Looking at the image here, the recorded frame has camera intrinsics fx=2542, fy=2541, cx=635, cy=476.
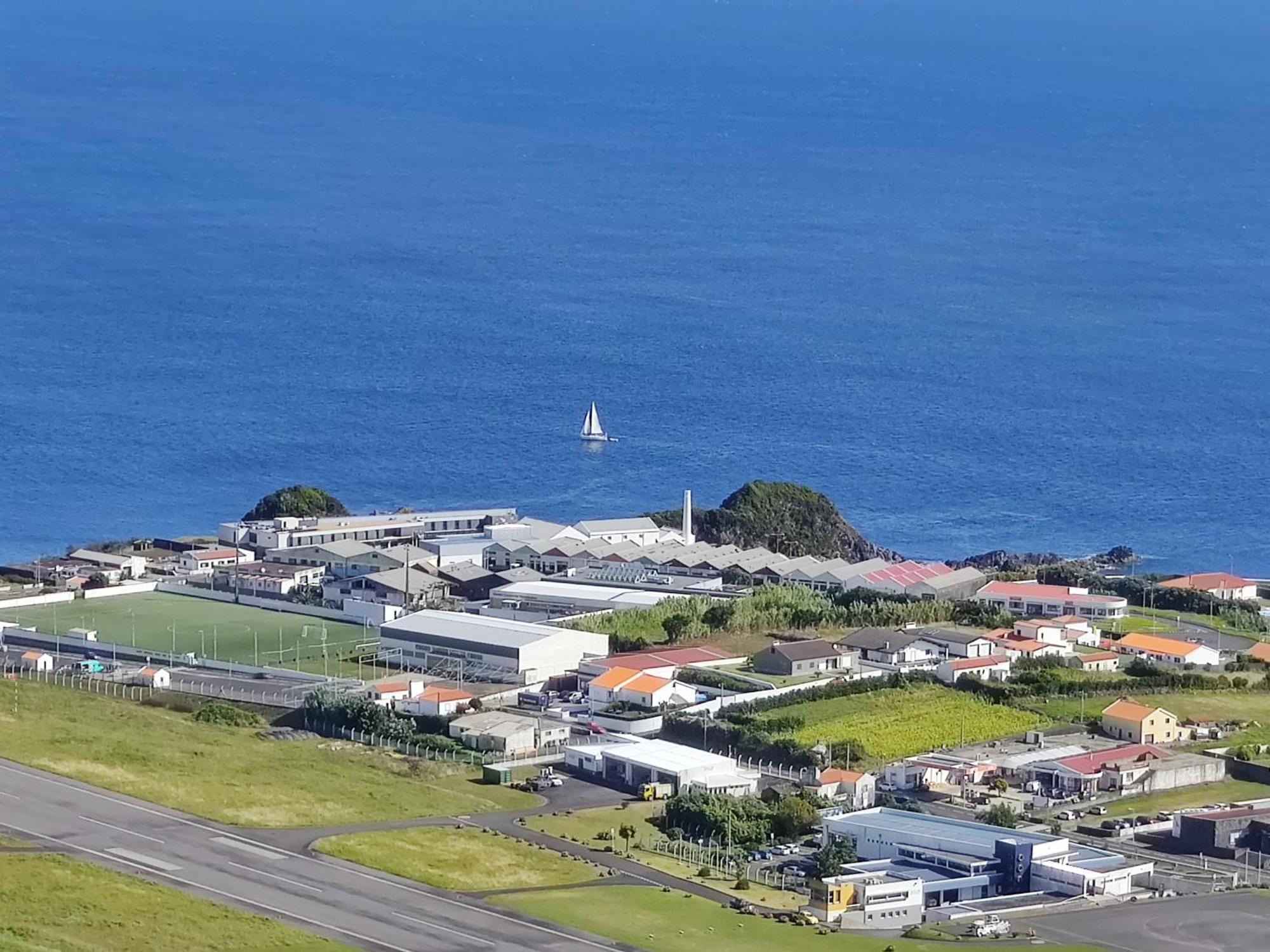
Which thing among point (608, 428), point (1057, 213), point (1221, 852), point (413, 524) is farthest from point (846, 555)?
point (1057, 213)

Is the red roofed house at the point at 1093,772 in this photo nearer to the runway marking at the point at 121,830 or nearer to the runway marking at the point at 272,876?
the runway marking at the point at 272,876

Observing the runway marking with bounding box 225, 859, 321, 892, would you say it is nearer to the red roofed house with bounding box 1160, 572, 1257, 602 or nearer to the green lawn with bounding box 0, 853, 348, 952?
the green lawn with bounding box 0, 853, 348, 952

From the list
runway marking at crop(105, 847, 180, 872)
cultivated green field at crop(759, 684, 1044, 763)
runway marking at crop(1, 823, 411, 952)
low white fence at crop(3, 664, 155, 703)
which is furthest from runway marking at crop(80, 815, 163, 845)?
cultivated green field at crop(759, 684, 1044, 763)

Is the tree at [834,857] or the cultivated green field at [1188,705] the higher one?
the cultivated green field at [1188,705]

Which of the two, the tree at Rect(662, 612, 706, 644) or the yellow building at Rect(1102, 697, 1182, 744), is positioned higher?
the tree at Rect(662, 612, 706, 644)

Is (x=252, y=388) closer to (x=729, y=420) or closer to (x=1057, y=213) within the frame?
(x=729, y=420)

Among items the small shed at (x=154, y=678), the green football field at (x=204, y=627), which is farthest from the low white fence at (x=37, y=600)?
the small shed at (x=154, y=678)

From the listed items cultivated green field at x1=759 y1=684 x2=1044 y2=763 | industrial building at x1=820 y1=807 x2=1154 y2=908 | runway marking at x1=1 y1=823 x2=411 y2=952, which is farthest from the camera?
cultivated green field at x1=759 y1=684 x2=1044 y2=763
